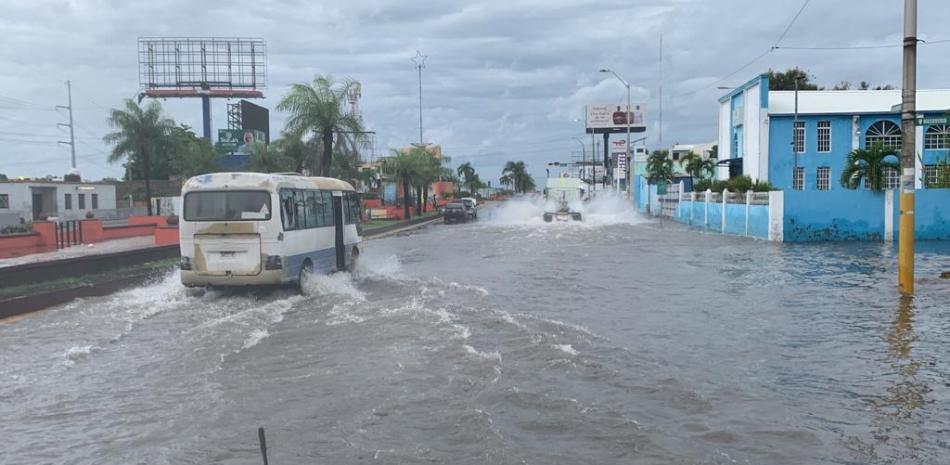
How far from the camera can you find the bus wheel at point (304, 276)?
15.9 metres

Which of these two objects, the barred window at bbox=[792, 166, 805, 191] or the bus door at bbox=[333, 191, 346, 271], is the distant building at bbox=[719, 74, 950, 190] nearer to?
the barred window at bbox=[792, 166, 805, 191]

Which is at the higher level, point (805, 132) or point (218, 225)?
point (805, 132)

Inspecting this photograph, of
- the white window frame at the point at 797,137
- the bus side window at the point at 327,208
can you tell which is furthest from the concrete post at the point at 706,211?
the bus side window at the point at 327,208

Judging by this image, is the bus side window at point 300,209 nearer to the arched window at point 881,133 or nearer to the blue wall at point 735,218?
the blue wall at point 735,218

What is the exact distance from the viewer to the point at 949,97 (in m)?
48.0

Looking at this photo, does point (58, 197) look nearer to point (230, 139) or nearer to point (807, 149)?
point (230, 139)

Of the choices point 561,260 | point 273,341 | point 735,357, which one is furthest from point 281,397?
point 561,260

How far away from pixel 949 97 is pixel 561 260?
37.0 metres

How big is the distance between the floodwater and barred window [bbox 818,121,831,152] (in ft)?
109

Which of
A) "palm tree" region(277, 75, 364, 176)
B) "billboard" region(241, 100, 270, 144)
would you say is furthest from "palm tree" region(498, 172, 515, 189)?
"palm tree" region(277, 75, 364, 176)

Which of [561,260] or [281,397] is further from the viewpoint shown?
[561,260]

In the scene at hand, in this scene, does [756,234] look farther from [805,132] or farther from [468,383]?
[468,383]

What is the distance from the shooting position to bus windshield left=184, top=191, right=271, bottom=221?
14852 mm

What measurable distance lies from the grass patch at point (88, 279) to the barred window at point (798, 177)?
3796 centimetres
